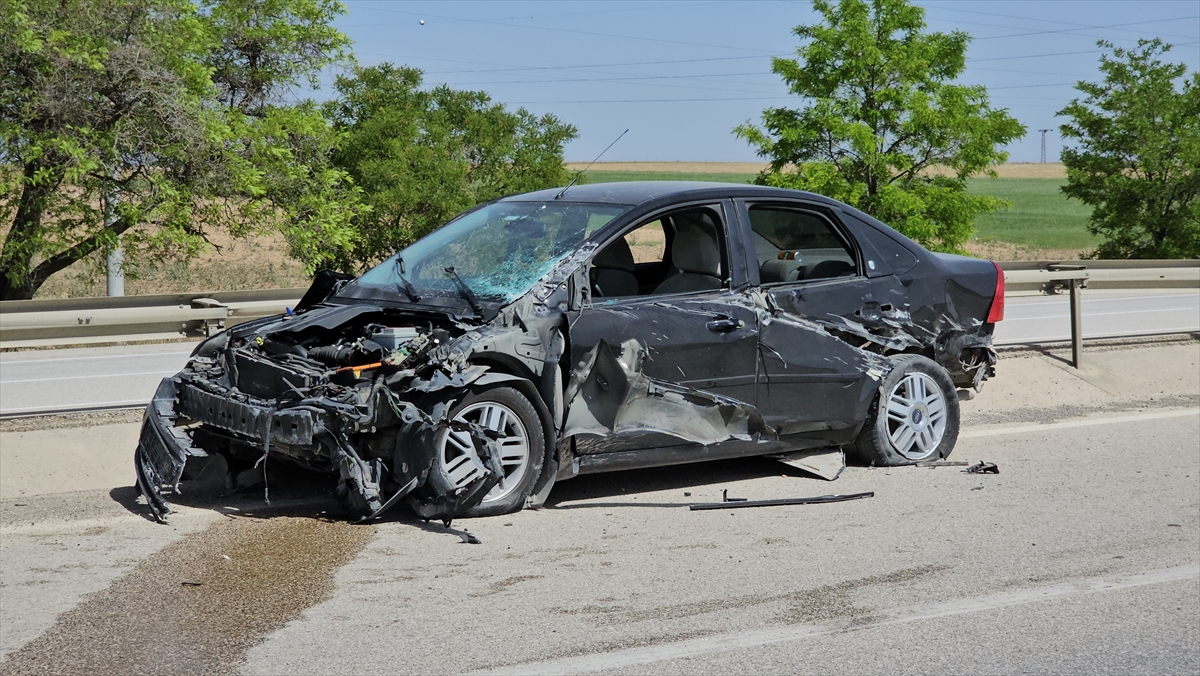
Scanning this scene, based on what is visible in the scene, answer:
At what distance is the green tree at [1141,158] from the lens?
108ft

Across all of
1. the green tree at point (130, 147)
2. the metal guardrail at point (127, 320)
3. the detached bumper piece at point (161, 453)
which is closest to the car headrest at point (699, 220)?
the detached bumper piece at point (161, 453)

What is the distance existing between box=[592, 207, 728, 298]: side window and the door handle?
0.78ft

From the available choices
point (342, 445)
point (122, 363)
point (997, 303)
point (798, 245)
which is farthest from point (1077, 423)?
point (122, 363)

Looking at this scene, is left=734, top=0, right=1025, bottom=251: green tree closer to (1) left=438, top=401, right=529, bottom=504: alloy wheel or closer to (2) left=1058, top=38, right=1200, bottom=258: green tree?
(2) left=1058, top=38, right=1200, bottom=258: green tree

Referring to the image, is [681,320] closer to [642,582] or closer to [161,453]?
[642,582]

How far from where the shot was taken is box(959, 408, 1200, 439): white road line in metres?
8.88

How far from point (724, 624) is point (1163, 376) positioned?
27.1ft

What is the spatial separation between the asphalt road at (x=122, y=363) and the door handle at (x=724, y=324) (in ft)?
13.8

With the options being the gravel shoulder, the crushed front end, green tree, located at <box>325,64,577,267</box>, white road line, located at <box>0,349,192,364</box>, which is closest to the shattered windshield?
the crushed front end

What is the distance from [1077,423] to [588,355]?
189 inches

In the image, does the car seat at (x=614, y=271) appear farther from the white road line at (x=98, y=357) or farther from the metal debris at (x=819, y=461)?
the white road line at (x=98, y=357)

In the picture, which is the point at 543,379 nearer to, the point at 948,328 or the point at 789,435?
the point at 789,435

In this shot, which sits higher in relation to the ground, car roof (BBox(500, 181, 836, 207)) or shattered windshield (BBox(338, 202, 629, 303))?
car roof (BBox(500, 181, 836, 207))

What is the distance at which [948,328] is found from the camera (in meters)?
7.87
